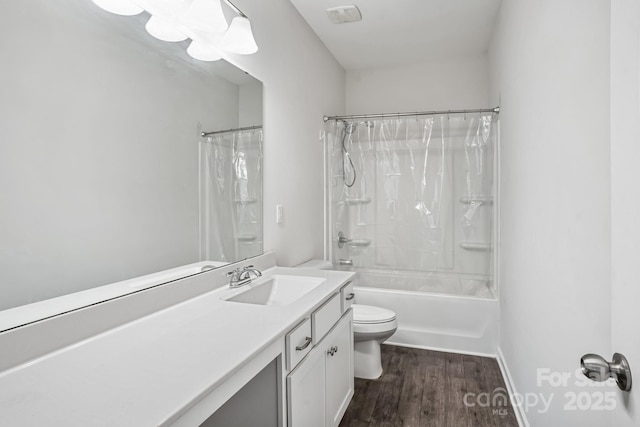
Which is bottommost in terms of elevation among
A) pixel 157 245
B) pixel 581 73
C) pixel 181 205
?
pixel 157 245

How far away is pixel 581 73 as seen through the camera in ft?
3.60

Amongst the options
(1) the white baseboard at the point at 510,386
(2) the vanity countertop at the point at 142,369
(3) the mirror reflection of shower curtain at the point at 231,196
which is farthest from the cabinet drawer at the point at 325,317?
(1) the white baseboard at the point at 510,386

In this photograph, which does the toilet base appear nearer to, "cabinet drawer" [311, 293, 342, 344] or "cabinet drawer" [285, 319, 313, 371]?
"cabinet drawer" [311, 293, 342, 344]

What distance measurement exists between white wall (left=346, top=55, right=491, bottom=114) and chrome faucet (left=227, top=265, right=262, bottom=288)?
2538 millimetres

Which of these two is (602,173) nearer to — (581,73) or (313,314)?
(581,73)

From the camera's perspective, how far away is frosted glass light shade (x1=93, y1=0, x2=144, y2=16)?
1.18m

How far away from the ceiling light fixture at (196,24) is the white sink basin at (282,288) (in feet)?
3.65

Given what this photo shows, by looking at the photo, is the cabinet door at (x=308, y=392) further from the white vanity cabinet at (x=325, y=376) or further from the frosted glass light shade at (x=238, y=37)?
the frosted glass light shade at (x=238, y=37)

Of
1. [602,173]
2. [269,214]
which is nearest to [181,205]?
[269,214]

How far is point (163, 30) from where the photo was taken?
1.43m

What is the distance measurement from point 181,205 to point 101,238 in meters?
0.38

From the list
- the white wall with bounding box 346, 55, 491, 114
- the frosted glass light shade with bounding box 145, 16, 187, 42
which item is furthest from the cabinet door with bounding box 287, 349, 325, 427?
the white wall with bounding box 346, 55, 491, 114

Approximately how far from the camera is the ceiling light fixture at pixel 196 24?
1.33 meters

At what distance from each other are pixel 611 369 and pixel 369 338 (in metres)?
1.78
